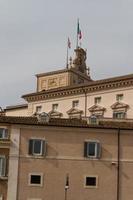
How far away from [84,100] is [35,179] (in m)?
34.5

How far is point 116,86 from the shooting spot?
273ft

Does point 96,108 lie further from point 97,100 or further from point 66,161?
point 66,161

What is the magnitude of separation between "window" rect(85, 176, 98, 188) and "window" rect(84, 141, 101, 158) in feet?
7.18

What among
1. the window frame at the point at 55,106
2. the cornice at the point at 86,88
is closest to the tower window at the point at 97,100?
the cornice at the point at 86,88

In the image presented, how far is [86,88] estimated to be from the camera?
87500 mm

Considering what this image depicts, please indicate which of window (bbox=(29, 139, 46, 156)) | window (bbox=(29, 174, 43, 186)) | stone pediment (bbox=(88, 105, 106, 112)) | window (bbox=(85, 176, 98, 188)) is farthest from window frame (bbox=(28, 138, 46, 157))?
stone pediment (bbox=(88, 105, 106, 112))

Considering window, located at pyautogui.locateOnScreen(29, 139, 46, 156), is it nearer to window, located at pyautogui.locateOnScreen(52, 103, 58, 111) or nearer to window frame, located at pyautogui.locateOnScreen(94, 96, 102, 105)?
window frame, located at pyautogui.locateOnScreen(94, 96, 102, 105)

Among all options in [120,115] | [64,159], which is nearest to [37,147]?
[64,159]

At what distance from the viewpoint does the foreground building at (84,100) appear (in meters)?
81.9

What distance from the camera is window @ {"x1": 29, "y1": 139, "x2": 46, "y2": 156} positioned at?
55.1 m

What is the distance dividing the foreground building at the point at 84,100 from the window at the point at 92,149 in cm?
2349

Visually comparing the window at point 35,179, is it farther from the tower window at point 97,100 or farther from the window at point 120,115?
the tower window at point 97,100

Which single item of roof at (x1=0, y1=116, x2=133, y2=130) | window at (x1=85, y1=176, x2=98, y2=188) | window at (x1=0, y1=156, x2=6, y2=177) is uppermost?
roof at (x1=0, y1=116, x2=133, y2=130)

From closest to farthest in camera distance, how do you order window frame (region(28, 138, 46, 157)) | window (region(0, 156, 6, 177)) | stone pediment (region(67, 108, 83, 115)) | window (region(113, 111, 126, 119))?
window (region(0, 156, 6, 177)) → window frame (region(28, 138, 46, 157)) → window (region(113, 111, 126, 119)) → stone pediment (region(67, 108, 83, 115))
